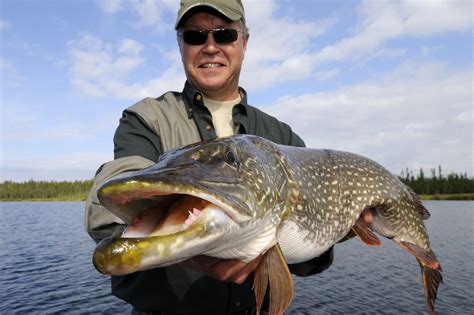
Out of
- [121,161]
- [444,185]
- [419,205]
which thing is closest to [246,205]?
[121,161]

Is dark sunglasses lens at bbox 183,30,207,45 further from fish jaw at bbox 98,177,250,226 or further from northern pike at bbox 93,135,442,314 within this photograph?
fish jaw at bbox 98,177,250,226

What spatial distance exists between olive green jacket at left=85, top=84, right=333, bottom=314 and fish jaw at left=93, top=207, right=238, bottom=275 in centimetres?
72

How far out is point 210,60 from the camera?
332 centimetres

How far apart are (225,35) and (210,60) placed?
245 mm

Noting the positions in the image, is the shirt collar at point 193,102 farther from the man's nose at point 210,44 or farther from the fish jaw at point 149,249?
the fish jaw at point 149,249

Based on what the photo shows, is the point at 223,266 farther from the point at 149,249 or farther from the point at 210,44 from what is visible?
the point at 210,44

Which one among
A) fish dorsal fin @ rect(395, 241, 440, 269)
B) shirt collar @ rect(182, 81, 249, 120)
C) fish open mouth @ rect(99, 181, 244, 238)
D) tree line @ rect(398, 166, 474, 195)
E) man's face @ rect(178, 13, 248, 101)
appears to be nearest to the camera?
fish open mouth @ rect(99, 181, 244, 238)

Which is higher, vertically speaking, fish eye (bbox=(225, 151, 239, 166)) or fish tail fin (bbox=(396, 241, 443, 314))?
fish eye (bbox=(225, 151, 239, 166))

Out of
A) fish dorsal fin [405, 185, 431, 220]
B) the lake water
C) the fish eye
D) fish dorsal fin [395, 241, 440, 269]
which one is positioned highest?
the fish eye

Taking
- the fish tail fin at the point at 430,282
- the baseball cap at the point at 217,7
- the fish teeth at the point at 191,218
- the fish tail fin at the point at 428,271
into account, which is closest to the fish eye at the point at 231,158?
the fish teeth at the point at 191,218

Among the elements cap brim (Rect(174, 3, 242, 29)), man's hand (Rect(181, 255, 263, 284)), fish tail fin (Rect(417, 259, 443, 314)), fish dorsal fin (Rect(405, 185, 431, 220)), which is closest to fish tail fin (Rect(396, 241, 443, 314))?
fish tail fin (Rect(417, 259, 443, 314))

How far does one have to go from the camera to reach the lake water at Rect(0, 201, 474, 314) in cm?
1060

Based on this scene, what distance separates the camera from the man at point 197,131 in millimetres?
2236

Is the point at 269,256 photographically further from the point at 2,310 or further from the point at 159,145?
the point at 2,310
